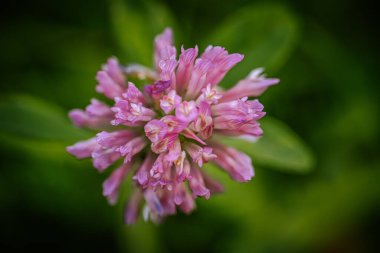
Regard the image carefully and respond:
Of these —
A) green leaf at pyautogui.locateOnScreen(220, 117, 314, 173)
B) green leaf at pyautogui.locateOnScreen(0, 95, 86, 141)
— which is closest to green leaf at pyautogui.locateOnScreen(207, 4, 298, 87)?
green leaf at pyautogui.locateOnScreen(220, 117, 314, 173)

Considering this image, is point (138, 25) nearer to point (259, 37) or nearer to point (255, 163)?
point (259, 37)

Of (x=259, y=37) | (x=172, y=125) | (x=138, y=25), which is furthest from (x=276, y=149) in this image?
(x=138, y=25)

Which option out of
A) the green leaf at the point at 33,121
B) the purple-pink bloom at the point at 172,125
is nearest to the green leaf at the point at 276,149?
the purple-pink bloom at the point at 172,125

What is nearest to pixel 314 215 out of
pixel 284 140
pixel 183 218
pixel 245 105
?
pixel 183 218

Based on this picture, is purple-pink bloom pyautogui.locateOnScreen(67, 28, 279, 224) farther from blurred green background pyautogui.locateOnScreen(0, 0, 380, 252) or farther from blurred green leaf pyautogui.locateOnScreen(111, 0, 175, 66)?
blurred green background pyautogui.locateOnScreen(0, 0, 380, 252)

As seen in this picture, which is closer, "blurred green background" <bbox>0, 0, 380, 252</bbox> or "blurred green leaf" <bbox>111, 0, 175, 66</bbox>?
"blurred green leaf" <bbox>111, 0, 175, 66</bbox>

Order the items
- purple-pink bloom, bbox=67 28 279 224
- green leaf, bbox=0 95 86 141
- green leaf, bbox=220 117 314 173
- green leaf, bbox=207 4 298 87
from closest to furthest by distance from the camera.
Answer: purple-pink bloom, bbox=67 28 279 224, green leaf, bbox=220 117 314 173, green leaf, bbox=0 95 86 141, green leaf, bbox=207 4 298 87

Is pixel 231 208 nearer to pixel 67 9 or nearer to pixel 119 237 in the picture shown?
pixel 119 237
